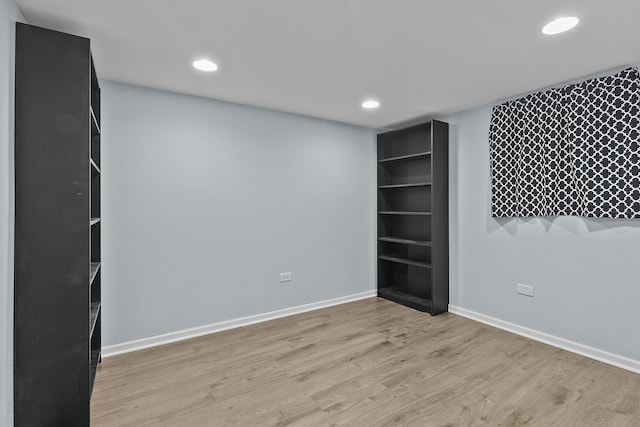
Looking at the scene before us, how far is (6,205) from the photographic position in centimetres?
161

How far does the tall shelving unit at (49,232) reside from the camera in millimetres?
1724

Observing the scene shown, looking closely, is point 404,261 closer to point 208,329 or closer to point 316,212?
point 316,212

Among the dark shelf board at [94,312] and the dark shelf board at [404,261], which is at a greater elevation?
the dark shelf board at [404,261]

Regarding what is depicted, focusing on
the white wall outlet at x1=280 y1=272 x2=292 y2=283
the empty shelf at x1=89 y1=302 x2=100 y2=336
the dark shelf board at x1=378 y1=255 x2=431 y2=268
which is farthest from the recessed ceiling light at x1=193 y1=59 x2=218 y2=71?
the dark shelf board at x1=378 y1=255 x2=431 y2=268

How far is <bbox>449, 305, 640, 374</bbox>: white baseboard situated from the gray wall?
40 millimetres

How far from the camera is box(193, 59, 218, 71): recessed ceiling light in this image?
251 centimetres

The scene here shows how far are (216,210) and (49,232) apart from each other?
166cm

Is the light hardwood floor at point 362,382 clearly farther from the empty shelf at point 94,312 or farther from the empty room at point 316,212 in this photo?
the empty shelf at point 94,312

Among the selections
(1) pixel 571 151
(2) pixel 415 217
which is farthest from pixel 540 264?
(2) pixel 415 217

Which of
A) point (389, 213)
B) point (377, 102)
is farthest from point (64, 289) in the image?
point (389, 213)

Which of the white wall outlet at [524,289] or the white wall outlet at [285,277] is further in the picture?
the white wall outlet at [285,277]

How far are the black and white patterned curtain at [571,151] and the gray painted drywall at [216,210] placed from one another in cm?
182

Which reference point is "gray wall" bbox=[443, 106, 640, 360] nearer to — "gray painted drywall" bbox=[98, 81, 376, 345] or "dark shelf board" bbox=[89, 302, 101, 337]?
"gray painted drywall" bbox=[98, 81, 376, 345]

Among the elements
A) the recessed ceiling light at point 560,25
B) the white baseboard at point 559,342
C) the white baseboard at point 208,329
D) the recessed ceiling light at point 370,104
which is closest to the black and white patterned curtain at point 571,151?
the recessed ceiling light at point 560,25
